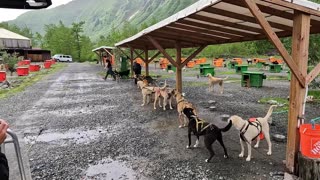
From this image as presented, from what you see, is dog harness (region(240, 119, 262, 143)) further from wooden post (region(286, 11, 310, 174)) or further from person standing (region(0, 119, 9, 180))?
person standing (region(0, 119, 9, 180))

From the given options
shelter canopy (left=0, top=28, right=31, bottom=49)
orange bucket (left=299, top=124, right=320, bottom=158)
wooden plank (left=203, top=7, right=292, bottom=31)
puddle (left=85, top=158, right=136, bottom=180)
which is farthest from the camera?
shelter canopy (left=0, top=28, right=31, bottom=49)

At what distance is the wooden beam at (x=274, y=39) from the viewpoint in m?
3.89

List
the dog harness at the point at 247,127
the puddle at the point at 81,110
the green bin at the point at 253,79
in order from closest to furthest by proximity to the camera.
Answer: the dog harness at the point at 247,127 < the puddle at the point at 81,110 < the green bin at the point at 253,79

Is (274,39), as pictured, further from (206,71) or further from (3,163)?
(206,71)

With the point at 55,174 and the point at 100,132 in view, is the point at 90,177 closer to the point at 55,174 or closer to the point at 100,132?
the point at 55,174

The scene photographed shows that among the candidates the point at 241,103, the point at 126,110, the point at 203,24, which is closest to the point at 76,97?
the point at 126,110

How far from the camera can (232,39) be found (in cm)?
934

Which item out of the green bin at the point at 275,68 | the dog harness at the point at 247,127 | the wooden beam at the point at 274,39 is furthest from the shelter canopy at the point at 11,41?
the wooden beam at the point at 274,39

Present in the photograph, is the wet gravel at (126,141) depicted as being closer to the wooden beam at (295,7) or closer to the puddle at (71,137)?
the puddle at (71,137)

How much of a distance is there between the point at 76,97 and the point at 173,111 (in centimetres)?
634

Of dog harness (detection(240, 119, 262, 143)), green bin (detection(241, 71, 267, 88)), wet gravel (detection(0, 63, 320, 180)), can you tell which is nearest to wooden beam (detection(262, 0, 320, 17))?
dog harness (detection(240, 119, 262, 143))

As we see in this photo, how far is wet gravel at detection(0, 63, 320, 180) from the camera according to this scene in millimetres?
5043

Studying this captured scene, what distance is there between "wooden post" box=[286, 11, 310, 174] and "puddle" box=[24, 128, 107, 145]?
4804 millimetres

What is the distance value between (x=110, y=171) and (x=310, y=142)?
142 inches
